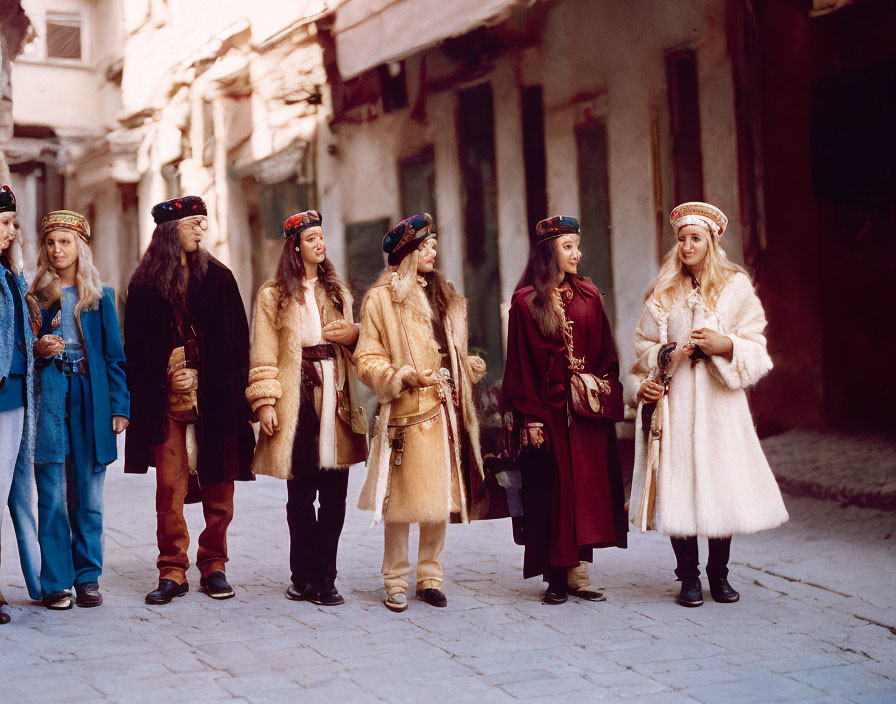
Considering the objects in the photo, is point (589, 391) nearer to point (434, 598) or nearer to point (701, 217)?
point (701, 217)

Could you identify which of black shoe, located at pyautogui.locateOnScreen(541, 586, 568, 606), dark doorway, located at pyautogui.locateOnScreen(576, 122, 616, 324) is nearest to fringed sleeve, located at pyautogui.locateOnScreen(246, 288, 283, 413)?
black shoe, located at pyautogui.locateOnScreen(541, 586, 568, 606)

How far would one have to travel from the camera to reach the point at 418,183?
11.7m

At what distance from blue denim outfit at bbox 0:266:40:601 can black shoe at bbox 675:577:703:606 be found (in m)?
3.08

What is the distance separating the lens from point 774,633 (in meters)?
5.23

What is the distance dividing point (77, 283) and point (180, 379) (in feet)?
2.28

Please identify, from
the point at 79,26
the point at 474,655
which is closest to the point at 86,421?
the point at 474,655

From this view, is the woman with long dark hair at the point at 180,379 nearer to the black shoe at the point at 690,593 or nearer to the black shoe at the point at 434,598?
the black shoe at the point at 434,598

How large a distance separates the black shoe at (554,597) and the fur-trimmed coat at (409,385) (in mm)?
513

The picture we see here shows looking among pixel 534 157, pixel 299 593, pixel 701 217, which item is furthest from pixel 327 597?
pixel 534 157

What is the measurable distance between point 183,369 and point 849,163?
16.3 ft

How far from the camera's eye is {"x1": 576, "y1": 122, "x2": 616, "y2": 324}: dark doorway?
977 centimetres

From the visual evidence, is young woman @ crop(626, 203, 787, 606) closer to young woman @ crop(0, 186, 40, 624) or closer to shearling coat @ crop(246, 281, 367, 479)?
shearling coat @ crop(246, 281, 367, 479)

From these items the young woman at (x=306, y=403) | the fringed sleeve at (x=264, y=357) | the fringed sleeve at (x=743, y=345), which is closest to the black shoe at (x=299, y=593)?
the young woman at (x=306, y=403)

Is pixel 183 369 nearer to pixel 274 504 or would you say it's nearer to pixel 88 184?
pixel 274 504
